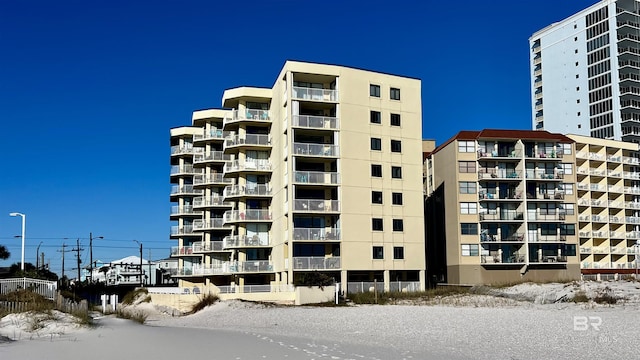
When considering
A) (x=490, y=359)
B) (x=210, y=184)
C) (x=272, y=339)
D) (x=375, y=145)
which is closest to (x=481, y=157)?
(x=375, y=145)

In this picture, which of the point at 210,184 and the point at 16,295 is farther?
the point at 210,184

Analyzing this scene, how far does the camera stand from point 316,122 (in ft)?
201

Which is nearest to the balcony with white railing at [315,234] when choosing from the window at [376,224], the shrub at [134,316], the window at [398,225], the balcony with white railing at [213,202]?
the window at [376,224]

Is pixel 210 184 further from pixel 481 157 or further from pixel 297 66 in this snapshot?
pixel 481 157

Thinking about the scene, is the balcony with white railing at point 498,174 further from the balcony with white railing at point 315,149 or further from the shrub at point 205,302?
the shrub at point 205,302

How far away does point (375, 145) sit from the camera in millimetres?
62781

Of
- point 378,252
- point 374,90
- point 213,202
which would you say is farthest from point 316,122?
point 213,202

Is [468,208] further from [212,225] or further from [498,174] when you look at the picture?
[212,225]

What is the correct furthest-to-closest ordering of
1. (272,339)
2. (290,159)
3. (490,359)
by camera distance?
1. (290,159)
2. (272,339)
3. (490,359)

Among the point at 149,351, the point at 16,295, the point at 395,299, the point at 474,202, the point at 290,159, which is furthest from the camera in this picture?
the point at 474,202

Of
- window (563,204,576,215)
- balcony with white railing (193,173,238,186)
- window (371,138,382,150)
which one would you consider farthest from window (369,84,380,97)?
window (563,204,576,215)

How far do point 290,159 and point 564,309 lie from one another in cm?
2794

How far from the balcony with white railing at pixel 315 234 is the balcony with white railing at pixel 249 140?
39.2ft

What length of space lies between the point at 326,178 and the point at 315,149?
2.94 m
